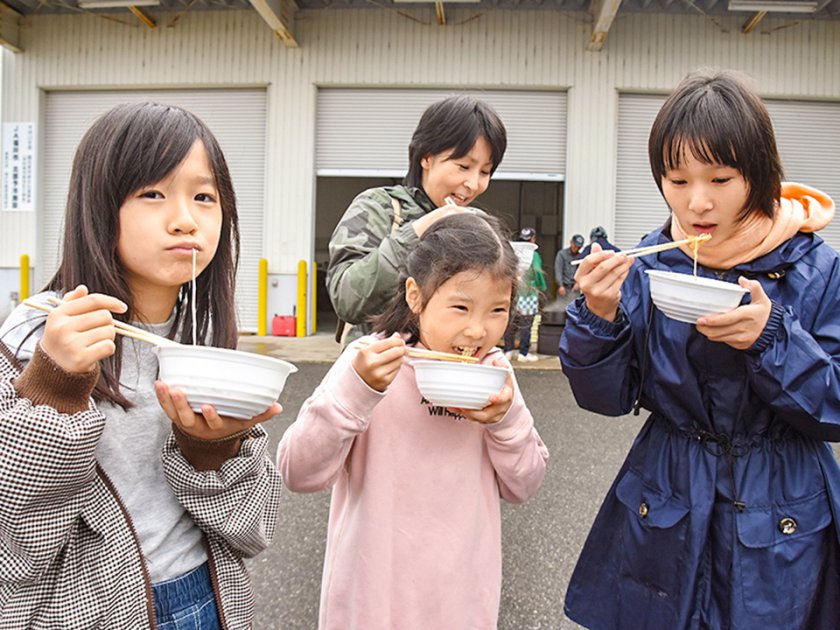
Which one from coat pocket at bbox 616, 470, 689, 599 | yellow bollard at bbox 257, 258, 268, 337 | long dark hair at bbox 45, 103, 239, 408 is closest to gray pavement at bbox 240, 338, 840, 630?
coat pocket at bbox 616, 470, 689, 599

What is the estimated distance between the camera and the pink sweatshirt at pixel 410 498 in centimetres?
144

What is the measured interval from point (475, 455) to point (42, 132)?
12.6 meters

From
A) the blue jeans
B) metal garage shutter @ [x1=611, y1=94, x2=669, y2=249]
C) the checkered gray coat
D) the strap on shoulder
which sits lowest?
the blue jeans

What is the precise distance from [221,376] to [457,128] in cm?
117

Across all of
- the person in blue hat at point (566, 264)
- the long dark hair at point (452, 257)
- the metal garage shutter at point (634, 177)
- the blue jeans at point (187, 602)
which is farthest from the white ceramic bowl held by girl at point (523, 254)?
the metal garage shutter at point (634, 177)

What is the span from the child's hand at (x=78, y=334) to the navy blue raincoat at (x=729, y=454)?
0.99 metres

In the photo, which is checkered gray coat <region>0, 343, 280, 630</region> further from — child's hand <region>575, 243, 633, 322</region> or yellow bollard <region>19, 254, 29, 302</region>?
yellow bollard <region>19, 254, 29, 302</region>

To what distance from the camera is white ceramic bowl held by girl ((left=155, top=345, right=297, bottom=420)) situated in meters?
0.97

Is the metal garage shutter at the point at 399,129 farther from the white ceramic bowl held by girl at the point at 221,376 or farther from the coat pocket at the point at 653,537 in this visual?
the white ceramic bowl held by girl at the point at 221,376

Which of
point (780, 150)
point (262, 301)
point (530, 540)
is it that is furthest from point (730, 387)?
point (780, 150)

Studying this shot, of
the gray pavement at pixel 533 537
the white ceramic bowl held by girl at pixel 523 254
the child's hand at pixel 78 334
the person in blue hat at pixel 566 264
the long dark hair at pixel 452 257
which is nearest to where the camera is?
the child's hand at pixel 78 334

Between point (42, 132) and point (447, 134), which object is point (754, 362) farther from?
point (42, 132)

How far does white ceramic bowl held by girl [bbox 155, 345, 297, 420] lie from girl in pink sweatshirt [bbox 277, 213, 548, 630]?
38cm

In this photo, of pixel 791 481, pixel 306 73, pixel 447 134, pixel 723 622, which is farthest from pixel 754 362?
pixel 306 73
